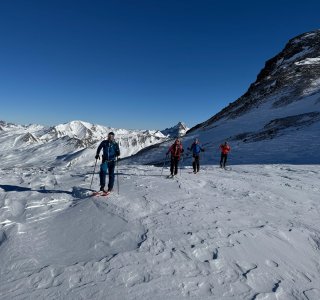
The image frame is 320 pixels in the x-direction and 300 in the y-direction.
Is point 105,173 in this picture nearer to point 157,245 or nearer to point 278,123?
point 157,245

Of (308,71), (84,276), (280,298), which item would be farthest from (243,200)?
(308,71)

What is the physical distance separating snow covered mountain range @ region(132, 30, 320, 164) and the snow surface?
2055 centimetres

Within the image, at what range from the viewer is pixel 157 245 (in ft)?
26.9

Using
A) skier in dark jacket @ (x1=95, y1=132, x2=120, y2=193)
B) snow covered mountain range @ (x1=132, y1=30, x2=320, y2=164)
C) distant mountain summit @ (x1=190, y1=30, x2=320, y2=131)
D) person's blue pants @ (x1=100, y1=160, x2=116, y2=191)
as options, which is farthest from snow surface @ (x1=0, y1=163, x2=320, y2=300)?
distant mountain summit @ (x1=190, y1=30, x2=320, y2=131)

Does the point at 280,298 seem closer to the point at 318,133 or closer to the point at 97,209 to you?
the point at 97,209

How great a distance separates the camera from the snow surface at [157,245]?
21.6ft

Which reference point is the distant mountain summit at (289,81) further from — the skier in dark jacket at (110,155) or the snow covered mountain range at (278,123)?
the skier in dark jacket at (110,155)

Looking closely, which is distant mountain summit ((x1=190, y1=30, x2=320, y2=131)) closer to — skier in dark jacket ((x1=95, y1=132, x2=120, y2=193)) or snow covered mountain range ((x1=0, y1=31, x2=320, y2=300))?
snow covered mountain range ((x1=0, y1=31, x2=320, y2=300))

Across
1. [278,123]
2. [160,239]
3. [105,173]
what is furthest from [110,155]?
[278,123]

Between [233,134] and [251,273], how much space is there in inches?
1717

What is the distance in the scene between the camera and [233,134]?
4950 centimetres

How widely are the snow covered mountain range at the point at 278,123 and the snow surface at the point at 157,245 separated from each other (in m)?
20.5

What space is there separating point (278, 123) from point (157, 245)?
42150 millimetres

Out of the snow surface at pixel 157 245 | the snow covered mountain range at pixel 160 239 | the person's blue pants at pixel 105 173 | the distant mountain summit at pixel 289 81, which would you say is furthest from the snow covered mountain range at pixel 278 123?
the person's blue pants at pixel 105 173
